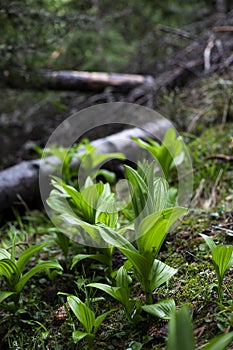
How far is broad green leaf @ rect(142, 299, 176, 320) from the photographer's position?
Result: 1630mm

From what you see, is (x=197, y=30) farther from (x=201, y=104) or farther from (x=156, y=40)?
(x=201, y=104)

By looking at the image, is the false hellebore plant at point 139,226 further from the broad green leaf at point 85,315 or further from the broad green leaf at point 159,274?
the broad green leaf at point 85,315

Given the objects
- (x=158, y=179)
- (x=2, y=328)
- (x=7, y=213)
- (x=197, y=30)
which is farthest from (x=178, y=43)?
(x=2, y=328)

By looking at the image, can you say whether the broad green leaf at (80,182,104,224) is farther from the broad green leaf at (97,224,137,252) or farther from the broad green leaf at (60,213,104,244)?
the broad green leaf at (97,224,137,252)

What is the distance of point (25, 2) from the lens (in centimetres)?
407

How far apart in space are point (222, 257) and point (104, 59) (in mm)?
5163

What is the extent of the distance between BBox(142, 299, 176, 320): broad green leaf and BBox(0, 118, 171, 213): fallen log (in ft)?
6.26

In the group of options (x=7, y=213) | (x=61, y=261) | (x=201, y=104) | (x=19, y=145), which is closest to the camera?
(x=61, y=261)

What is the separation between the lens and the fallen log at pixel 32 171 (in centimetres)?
350

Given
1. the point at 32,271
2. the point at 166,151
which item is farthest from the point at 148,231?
the point at 166,151

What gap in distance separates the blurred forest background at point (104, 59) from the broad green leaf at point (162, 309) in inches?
109

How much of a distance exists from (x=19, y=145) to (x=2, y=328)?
3.49m

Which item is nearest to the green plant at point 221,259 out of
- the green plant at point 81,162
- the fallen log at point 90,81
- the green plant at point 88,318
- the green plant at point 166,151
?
the green plant at point 88,318

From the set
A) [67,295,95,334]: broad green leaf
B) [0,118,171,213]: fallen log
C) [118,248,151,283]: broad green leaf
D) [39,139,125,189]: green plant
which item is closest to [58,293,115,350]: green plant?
[67,295,95,334]: broad green leaf
